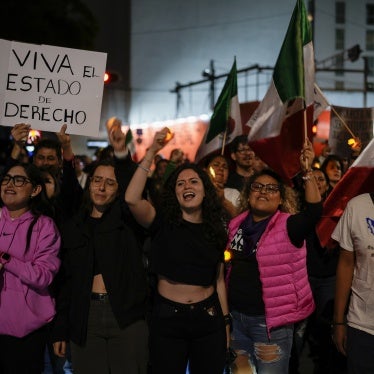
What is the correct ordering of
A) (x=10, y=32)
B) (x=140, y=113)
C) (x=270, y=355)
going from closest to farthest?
(x=270, y=355) < (x=10, y=32) < (x=140, y=113)

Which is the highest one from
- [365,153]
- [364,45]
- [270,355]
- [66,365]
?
[364,45]

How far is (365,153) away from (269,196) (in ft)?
2.54

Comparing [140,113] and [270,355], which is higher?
[140,113]

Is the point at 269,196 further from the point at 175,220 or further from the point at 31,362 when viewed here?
the point at 31,362

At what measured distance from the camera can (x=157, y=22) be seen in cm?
3925

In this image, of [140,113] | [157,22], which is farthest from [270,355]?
[157,22]

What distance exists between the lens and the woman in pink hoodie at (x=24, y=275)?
407 cm

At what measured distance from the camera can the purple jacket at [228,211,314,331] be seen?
451cm

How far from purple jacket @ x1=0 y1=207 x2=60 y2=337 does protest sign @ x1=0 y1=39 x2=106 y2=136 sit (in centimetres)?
106

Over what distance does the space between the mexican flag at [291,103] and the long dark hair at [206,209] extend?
1.15 metres

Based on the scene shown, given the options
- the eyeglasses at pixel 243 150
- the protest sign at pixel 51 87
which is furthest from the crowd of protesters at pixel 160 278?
the eyeglasses at pixel 243 150

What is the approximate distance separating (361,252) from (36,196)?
227 centimetres

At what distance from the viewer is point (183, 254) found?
4.21 meters

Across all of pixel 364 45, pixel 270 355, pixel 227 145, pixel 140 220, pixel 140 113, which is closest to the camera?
pixel 140 220
